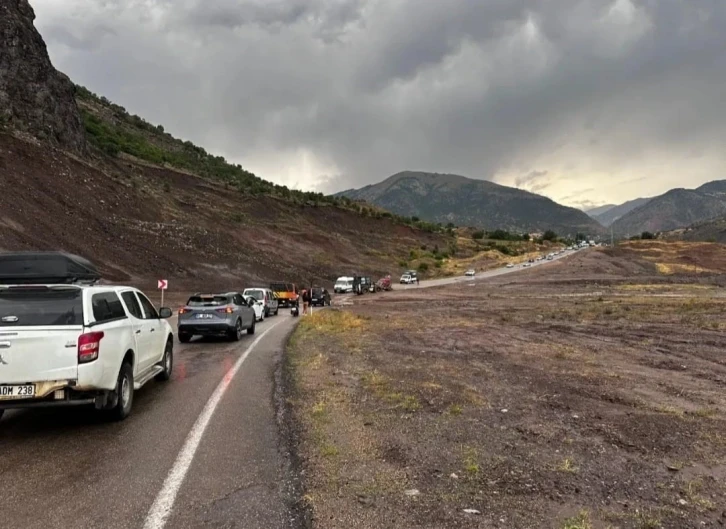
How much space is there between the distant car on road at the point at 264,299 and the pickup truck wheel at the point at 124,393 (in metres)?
20.1

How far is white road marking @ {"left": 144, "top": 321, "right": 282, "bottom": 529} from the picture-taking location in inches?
Result: 180

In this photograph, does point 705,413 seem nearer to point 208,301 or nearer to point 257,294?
point 208,301

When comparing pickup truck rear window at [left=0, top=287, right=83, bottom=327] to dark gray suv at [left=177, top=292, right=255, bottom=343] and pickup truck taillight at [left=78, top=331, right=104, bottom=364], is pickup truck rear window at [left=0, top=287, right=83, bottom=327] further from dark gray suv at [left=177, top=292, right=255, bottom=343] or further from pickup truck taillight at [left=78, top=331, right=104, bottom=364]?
dark gray suv at [left=177, top=292, right=255, bottom=343]

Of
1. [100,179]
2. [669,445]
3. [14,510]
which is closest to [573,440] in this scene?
[669,445]

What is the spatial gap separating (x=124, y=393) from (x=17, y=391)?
1.45m

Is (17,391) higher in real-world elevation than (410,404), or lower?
higher

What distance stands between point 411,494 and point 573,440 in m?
2.71

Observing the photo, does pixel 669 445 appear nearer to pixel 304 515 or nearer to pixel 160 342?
pixel 304 515

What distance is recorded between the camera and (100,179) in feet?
174

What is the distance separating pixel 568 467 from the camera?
572cm

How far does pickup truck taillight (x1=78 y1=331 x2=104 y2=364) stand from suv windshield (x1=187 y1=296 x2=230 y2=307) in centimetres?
1079

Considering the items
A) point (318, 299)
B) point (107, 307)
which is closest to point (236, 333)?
point (107, 307)

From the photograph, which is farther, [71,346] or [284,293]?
[284,293]

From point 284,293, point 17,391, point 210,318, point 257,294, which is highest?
point 284,293
